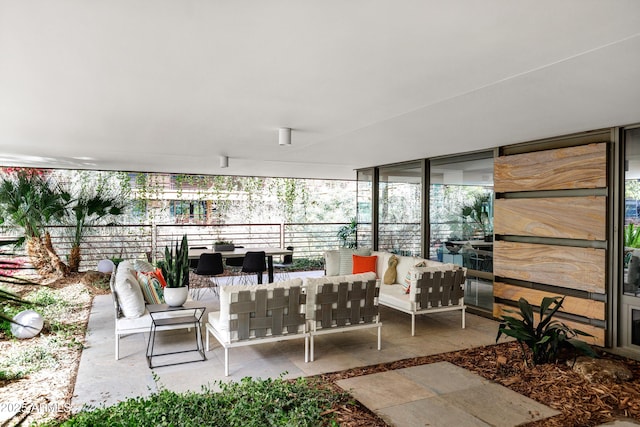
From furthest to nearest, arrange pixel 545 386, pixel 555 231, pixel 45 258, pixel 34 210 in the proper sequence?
pixel 45 258
pixel 34 210
pixel 555 231
pixel 545 386

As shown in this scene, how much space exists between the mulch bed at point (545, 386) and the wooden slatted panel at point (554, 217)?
4.42 feet

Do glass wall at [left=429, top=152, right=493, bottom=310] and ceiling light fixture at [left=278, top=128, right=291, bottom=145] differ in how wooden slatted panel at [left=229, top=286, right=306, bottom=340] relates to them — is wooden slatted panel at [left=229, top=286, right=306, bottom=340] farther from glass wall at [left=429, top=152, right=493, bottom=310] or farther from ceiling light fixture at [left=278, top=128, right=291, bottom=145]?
glass wall at [left=429, top=152, right=493, bottom=310]

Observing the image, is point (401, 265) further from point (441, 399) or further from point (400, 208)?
point (441, 399)

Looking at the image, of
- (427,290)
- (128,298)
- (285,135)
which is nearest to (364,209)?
(427,290)

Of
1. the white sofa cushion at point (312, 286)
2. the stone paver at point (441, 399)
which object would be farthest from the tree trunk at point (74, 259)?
the stone paver at point (441, 399)

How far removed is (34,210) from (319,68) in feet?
23.9

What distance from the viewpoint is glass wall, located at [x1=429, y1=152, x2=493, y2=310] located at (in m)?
6.19

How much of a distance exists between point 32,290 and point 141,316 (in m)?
4.26

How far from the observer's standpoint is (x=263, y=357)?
431 cm

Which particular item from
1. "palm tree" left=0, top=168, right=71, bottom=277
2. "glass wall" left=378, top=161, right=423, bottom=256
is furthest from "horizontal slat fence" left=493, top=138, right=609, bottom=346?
"palm tree" left=0, top=168, right=71, bottom=277

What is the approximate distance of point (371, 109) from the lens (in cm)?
394

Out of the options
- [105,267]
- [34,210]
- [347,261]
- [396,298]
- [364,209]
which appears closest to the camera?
[396,298]

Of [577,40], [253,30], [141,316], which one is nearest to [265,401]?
[141,316]

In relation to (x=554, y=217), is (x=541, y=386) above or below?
below
